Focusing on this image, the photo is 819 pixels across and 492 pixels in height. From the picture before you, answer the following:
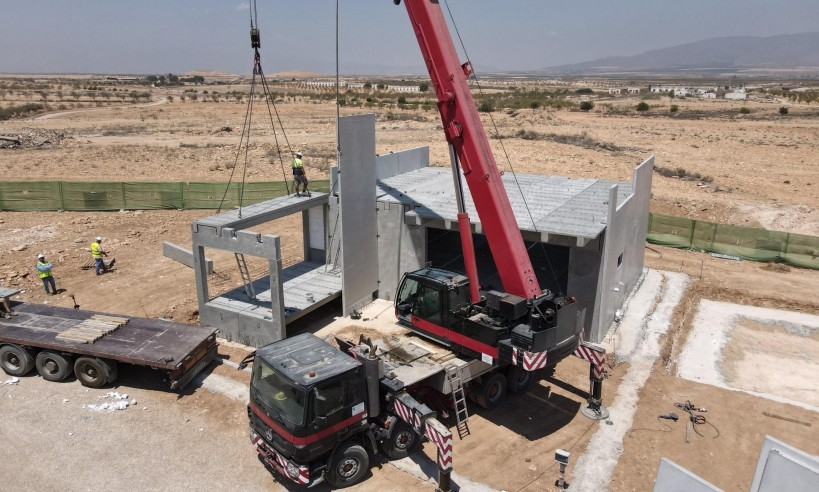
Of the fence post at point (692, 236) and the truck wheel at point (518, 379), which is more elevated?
the fence post at point (692, 236)

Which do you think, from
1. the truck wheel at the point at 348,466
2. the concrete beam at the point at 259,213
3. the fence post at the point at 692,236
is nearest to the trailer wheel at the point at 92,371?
the concrete beam at the point at 259,213

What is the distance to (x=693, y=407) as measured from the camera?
494 inches

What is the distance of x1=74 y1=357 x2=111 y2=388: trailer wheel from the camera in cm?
1286

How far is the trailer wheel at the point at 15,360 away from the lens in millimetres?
13374

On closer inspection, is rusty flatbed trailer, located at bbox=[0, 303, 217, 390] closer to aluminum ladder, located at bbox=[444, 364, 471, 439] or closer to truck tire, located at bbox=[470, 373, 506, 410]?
aluminum ladder, located at bbox=[444, 364, 471, 439]

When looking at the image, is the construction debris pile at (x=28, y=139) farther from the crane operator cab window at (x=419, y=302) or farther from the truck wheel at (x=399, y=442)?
the truck wheel at (x=399, y=442)

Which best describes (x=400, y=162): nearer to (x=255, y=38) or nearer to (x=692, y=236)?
(x=255, y=38)

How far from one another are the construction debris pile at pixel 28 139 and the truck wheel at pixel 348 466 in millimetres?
Result: 44218

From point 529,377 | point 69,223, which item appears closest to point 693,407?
point 529,377

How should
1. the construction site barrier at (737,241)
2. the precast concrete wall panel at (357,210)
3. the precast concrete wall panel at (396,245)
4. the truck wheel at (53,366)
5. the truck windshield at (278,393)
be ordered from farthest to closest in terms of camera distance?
the construction site barrier at (737,241) → the precast concrete wall panel at (396,245) → the precast concrete wall panel at (357,210) → the truck wheel at (53,366) → the truck windshield at (278,393)

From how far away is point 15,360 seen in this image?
13633 mm

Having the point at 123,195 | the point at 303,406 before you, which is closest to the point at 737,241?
the point at 303,406

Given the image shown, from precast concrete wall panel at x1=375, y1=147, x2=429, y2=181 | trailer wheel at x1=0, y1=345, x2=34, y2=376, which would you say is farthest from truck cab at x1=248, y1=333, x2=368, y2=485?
precast concrete wall panel at x1=375, y1=147, x2=429, y2=181

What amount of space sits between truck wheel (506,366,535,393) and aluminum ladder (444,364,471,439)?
59.6 inches
